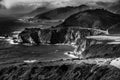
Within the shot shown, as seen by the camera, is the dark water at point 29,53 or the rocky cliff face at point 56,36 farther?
the rocky cliff face at point 56,36

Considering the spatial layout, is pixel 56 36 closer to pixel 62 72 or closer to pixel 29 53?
pixel 29 53

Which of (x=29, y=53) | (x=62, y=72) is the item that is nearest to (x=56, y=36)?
(x=29, y=53)

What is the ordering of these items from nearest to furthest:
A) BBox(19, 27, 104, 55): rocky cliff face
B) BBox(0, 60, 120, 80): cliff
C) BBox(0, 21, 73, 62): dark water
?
BBox(0, 60, 120, 80): cliff → BBox(0, 21, 73, 62): dark water → BBox(19, 27, 104, 55): rocky cliff face

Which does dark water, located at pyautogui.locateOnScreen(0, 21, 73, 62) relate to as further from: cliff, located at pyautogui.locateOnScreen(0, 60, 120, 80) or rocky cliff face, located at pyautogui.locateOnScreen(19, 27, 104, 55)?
cliff, located at pyautogui.locateOnScreen(0, 60, 120, 80)

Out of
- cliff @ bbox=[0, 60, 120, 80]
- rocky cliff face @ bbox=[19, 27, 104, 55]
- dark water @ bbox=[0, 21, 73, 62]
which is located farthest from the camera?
rocky cliff face @ bbox=[19, 27, 104, 55]

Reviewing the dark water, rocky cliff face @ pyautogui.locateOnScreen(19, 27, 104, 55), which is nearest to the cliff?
the dark water

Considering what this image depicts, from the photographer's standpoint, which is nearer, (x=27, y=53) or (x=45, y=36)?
(x=27, y=53)

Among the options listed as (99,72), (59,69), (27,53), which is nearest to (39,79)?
(59,69)

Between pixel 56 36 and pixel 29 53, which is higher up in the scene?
pixel 56 36

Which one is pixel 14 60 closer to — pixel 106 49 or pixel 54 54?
pixel 54 54

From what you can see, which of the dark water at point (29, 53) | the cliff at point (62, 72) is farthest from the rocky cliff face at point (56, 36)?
the cliff at point (62, 72)

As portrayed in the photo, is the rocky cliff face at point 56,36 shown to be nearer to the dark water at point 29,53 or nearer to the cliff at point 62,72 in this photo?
the dark water at point 29,53
